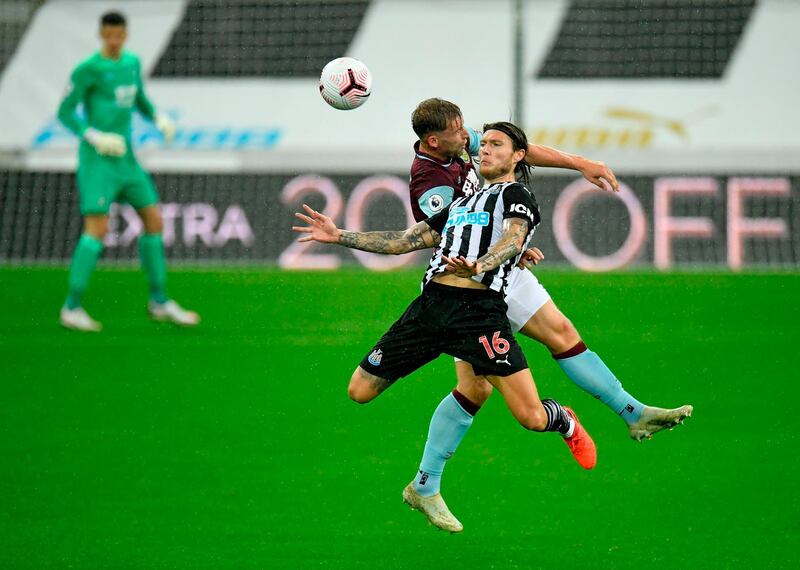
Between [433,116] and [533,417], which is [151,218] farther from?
[533,417]

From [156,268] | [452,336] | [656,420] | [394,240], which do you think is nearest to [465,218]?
[394,240]

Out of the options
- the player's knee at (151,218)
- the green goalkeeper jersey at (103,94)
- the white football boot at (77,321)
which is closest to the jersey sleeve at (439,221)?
the player's knee at (151,218)

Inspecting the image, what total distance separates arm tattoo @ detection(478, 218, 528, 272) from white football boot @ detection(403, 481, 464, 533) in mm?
1041

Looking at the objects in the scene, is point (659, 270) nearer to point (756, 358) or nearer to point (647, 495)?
point (756, 358)

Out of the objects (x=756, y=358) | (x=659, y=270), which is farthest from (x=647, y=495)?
(x=659, y=270)

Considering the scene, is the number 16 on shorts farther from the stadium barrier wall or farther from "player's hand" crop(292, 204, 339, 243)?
the stadium barrier wall

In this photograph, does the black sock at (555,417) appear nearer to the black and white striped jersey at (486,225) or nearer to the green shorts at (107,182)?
the black and white striped jersey at (486,225)

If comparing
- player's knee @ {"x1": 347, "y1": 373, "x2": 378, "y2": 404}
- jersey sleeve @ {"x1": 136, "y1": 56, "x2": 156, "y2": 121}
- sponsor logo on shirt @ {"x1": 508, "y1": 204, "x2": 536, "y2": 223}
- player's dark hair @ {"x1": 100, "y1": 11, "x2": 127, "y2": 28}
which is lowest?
player's knee @ {"x1": 347, "y1": 373, "x2": 378, "y2": 404}

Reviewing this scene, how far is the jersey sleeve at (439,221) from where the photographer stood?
6.13 m

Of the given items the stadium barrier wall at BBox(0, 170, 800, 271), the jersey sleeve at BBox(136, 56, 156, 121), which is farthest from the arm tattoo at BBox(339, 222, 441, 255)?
the stadium barrier wall at BBox(0, 170, 800, 271)

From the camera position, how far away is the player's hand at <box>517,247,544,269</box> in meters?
6.07

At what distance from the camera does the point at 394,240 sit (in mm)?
6133

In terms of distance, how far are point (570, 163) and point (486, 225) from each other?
890 mm

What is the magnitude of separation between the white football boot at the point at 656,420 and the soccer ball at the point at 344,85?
6.75 feet
